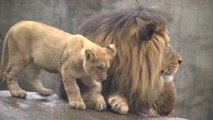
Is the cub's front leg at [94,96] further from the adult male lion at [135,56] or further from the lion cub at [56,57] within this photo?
the adult male lion at [135,56]

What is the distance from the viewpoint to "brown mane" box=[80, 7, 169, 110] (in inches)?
171

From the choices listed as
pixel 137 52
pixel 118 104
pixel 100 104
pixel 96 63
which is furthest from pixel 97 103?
pixel 137 52

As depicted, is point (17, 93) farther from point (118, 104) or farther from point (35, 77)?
point (118, 104)

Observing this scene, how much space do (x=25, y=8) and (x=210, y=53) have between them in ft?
10.6

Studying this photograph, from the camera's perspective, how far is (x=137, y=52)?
439cm

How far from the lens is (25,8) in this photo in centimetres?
968

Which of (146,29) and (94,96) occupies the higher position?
(146,29)

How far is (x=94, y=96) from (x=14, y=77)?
0.58 metres

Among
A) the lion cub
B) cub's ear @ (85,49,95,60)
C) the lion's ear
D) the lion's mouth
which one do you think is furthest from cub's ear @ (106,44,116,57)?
the lion's mouth

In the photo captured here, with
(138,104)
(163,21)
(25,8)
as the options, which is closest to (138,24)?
(163,21)

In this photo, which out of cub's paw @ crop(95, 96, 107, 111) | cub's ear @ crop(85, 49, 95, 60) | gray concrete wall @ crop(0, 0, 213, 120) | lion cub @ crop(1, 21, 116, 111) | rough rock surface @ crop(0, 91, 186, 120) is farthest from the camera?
gray concrete wall @ crop(0, 0, 213, 120)

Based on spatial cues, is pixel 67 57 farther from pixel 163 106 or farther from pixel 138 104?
pixel 163 106

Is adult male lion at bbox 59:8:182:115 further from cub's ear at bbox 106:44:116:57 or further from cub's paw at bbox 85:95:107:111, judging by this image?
cub's ear at bbox 106:44:116:57

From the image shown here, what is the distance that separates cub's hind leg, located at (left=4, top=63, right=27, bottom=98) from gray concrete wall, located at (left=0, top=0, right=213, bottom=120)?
5.09 metres
